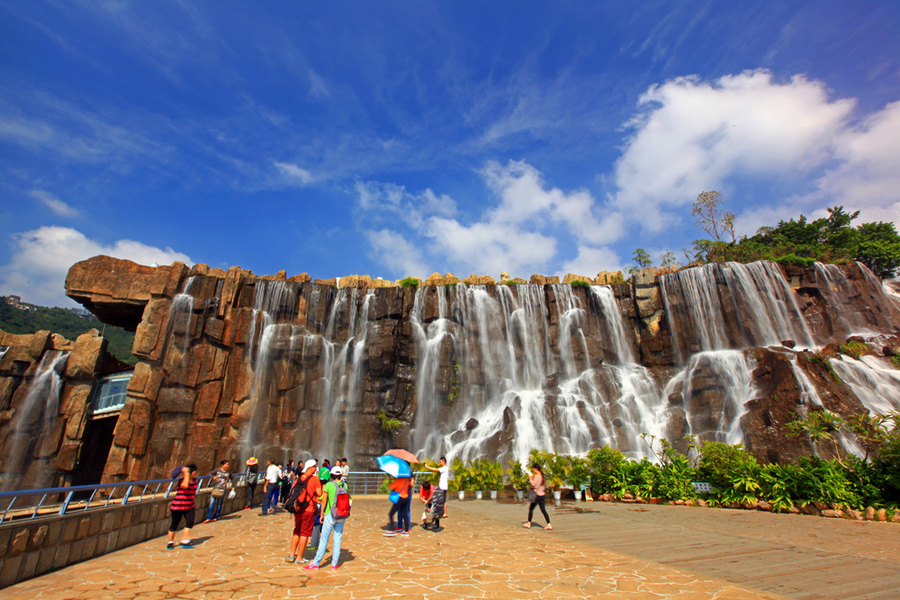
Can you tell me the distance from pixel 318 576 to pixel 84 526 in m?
4.12

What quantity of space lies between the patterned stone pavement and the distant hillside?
60289mm

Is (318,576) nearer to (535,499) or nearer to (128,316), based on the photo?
(535,499)

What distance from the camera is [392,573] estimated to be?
20.5 feet

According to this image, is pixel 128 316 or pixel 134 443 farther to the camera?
pixel 128 316

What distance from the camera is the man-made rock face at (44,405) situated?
27141mm

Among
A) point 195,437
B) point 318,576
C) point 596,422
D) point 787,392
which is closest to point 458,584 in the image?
point 318,576

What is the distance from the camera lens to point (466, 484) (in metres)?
16.0

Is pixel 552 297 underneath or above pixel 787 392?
above

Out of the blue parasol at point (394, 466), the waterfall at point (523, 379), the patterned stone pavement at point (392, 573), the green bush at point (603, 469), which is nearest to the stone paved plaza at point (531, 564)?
the patterned stone pavement at point (392, 573)

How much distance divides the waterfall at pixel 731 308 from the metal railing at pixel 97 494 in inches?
840

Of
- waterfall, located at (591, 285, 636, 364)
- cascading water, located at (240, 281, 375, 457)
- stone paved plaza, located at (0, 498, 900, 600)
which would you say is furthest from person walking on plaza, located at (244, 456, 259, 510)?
waterfall, located at (591, 285, 636, 364)

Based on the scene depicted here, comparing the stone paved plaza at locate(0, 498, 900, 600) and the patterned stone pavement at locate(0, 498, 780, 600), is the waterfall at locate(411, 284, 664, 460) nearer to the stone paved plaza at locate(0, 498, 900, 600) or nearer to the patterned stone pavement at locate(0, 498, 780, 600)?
the stone paved plaza at locate(0, 498, 900, 600)

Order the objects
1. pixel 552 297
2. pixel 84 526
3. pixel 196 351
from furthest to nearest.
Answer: pixel 552 297 → pixel 196 351 → pixel 84 526

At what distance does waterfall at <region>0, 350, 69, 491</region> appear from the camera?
88.6 ft
